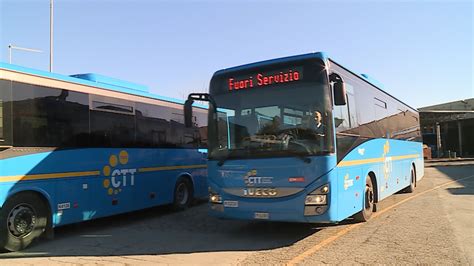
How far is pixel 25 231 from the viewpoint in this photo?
26.2 ft

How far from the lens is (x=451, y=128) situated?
64.4 meters

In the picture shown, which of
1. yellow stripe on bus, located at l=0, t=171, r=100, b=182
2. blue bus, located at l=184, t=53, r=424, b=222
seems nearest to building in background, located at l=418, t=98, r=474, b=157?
blue bus, located at l=184, t=53, r=424, b=222

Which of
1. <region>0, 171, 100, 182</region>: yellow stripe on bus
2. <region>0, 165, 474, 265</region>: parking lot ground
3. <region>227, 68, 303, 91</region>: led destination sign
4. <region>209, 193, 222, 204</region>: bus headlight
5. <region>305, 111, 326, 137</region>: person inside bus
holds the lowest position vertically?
<region>0, 165, 474, 265</region>: parking lot ground

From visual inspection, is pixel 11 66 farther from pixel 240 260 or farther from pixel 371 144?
pixel 371 144

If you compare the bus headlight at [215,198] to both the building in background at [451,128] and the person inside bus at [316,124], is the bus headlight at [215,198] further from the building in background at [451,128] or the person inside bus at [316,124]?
the building in background at [451,128]

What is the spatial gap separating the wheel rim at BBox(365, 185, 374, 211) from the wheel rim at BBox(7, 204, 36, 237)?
685cm

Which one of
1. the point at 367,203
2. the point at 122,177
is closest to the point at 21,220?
the point at 122,177

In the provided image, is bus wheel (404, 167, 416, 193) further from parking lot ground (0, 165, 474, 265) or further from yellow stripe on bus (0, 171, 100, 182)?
yellow stripe on bus (0, 171, 100, 182)

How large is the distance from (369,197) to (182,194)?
5608 mm

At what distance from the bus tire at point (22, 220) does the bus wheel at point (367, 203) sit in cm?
641

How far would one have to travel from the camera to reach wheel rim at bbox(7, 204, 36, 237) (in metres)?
7.72

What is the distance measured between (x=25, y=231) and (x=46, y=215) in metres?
0.49

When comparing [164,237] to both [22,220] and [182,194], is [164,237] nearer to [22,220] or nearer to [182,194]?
[22,220]

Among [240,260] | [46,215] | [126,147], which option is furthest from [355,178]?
[46,215]
